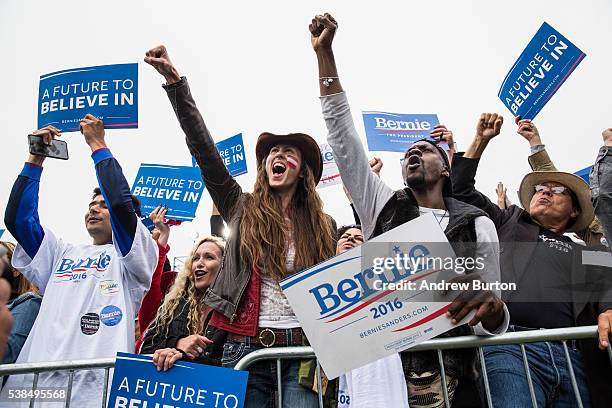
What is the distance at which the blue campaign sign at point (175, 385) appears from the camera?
2443 mm

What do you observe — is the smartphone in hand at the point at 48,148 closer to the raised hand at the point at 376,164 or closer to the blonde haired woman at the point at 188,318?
the blonde haired woman at the point at 188,318

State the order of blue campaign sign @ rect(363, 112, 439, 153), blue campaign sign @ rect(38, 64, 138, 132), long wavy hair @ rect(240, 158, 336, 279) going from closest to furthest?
1. long wavy hair @ rect(240, 158, 336, 279)
2. blue campaign sign @ rect(38, 64, 138, 132)
3. blue campaign sign @ rect(363, 112, 439, 153)

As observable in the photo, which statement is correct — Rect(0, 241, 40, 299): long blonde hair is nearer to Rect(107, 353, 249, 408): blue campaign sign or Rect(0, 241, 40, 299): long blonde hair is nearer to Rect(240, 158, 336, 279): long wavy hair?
Rect(107, 353, 249, 408): blue campaign sign

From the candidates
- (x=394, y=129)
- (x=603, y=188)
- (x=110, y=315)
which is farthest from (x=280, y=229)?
(x=394, y=129)

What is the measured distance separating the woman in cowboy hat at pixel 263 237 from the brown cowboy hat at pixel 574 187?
166 centimetres

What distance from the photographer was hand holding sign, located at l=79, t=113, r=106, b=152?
11.7ft

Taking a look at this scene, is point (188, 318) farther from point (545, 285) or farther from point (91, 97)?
point (545, 285)

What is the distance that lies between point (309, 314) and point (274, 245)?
0.62 m

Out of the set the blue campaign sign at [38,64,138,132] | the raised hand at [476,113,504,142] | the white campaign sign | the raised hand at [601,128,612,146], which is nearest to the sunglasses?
the raised hand at [601,128,612,146]

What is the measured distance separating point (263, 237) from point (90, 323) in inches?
47.8

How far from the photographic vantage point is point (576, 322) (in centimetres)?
294

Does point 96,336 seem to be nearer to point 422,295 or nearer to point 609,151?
point 422,295

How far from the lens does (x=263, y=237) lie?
2850 mm

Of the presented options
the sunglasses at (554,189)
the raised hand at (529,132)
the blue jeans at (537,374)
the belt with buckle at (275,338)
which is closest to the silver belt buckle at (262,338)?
the belt with buckle at (275,338)
